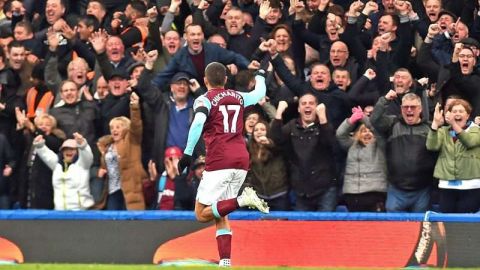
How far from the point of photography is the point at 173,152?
17.1 meters

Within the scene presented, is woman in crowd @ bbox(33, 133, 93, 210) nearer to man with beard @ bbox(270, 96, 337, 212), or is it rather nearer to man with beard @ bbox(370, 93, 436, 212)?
man with beard @ bbox(270, 96, 337, 212)

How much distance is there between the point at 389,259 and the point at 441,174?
1.37 meters

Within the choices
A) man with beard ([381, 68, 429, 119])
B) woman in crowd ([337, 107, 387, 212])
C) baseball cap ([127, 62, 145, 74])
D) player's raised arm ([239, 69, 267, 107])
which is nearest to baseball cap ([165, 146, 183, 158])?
baseball cap ([127, 62, 145, 74])

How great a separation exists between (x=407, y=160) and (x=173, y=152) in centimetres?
311

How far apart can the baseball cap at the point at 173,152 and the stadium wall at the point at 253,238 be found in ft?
3.99

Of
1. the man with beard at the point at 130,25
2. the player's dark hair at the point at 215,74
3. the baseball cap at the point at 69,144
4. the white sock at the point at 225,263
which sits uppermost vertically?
the man with beard at the point at 130,25

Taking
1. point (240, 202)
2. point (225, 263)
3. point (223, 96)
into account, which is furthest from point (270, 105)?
point (225, 263)

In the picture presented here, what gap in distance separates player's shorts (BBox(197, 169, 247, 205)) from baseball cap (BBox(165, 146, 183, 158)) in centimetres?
311

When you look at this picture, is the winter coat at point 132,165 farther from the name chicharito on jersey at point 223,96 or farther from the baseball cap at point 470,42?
the baseball cap at point 470,42

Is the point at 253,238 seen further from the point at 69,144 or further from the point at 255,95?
the point at 69,144

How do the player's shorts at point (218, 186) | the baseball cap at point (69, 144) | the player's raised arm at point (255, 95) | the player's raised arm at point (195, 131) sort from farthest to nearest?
the baseball cap at point (69, 144) → the player's raised arm at point (255, 95) → the player's shorts at point (218, 186) → the player's raised arm at point (195, 131)

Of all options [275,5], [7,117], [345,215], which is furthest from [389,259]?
[7,117]

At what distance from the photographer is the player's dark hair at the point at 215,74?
13.6 meters

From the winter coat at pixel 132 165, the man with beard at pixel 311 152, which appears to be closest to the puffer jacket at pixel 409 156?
the man with beard at pixel 311 152
